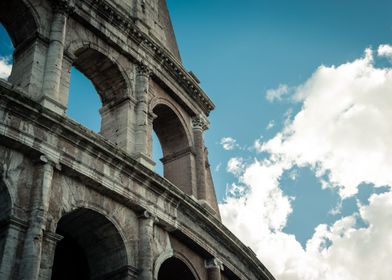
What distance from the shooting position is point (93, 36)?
53.5 ft

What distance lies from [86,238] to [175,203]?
2768 millimetres

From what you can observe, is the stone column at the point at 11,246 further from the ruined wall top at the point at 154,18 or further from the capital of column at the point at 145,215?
the ruined wall top at the point at 154,18

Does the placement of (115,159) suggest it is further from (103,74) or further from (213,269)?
(213,269)

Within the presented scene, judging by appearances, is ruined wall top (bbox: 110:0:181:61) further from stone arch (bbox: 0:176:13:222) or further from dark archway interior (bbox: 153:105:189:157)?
stone arch (bbox: 0:176:13:222)

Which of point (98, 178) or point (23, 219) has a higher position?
point (98, 178)

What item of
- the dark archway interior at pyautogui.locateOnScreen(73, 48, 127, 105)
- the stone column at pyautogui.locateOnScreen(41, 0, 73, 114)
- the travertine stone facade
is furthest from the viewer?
the dark archway interior at pyautogui.locateOnScreen(73, 48, 127, 105)

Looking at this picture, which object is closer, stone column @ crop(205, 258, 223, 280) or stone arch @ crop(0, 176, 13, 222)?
stone arch @ crop(0, 176, 13, 222)

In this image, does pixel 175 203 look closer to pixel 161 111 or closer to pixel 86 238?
pixel 86 238

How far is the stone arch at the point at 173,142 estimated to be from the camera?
18609 mm

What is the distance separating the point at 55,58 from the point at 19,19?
69.6 inches

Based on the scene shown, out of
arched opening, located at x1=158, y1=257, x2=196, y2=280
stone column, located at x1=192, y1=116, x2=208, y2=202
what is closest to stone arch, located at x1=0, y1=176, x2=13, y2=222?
arched opening, located at x1=158, y1=257, x2=196, y2=280

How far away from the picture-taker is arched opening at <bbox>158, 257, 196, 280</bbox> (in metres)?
15.4

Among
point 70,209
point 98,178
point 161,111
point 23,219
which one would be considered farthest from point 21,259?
point 161,111

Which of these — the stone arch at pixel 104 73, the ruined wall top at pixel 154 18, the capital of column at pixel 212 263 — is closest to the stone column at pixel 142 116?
the stone arch at pixel 104 73
